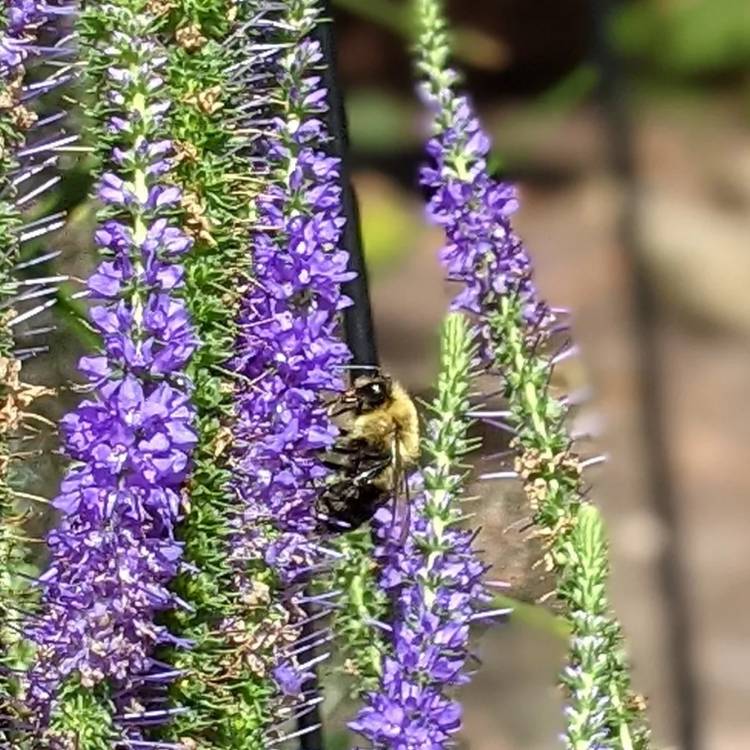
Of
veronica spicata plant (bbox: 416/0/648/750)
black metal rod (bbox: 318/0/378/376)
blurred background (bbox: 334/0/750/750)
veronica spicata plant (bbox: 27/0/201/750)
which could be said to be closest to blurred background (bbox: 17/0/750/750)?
blurred background (bbox: 334/0/750/750)

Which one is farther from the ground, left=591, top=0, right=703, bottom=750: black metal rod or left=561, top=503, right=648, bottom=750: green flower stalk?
left=591, top=0, right=703, bottom=750: black metal rod

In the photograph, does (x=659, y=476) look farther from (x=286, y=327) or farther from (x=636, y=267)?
(x=286, y=327)

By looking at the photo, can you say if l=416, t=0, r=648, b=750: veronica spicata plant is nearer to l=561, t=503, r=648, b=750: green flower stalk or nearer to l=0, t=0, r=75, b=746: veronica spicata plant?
l=561, t=503, r=648, b=750: green flower stalk

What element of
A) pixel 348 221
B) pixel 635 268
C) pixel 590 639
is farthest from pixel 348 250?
pixel 635 268

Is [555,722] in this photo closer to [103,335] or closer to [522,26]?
[103,335]

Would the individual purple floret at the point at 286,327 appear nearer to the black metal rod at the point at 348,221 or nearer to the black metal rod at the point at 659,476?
the black metal rod at the point at 348,221

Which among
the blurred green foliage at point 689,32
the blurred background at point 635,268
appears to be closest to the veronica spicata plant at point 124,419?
the blurred background at point 635,268
